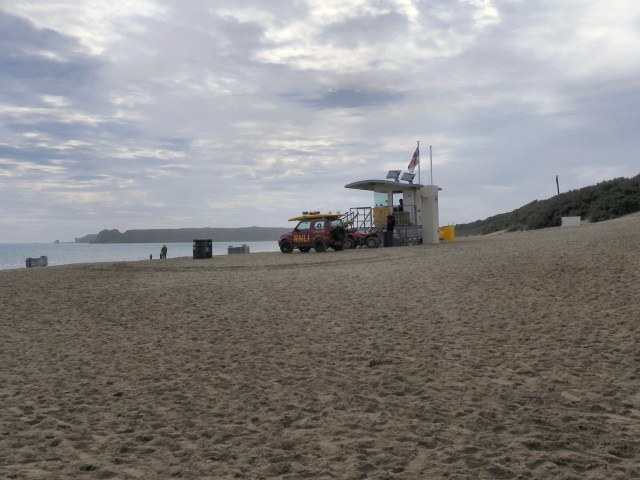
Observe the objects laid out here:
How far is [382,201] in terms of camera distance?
101 ft

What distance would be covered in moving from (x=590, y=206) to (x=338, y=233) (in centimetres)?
2797

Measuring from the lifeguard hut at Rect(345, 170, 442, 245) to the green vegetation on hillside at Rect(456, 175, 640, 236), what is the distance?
1744cm

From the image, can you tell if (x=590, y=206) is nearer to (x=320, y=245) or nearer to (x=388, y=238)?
(x=388, y=238)

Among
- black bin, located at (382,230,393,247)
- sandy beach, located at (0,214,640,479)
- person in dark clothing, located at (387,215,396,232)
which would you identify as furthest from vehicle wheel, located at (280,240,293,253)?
sandy beach, located at (0,214,640,479)

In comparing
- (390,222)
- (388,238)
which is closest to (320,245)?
(388,238)

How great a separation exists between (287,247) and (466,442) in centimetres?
2473

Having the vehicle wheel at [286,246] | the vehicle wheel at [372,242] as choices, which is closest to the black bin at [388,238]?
the vehicle wheel at [372,242]

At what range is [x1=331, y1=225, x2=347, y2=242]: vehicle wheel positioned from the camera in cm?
2690

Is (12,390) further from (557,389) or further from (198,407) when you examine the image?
(557,389)

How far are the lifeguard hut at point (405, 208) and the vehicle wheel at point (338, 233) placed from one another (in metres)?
3.15

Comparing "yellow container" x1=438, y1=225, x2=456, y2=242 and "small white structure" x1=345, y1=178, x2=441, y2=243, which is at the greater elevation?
"small white structure" x1=345, y1=178, x2=441, y2=243

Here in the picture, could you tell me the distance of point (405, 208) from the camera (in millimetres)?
30734

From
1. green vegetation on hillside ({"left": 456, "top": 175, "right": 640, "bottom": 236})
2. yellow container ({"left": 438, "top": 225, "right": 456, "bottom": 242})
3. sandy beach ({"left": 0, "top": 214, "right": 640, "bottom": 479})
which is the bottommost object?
sandy beach ({"left": 0, "top": 214, "right": 640, "bottom": 479})

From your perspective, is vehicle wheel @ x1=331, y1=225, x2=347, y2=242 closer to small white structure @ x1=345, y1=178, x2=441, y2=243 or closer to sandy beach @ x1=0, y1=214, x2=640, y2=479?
small white structure @ x1=345, y1=178, x2=441, y2=243
